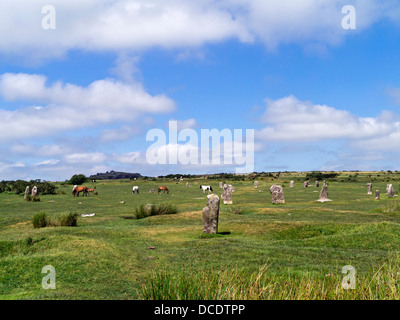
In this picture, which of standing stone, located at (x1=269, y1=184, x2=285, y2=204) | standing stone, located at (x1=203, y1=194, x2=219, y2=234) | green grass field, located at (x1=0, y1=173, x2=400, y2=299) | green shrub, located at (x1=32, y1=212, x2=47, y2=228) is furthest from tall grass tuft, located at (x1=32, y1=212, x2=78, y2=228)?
standing stone, located at (x1=269, y1=184, x2=285, y2=204)

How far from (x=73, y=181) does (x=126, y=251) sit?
80.1 meters

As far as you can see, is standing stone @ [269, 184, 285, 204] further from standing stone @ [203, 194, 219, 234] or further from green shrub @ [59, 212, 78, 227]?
green shrub @ [59, 212, 78, 227]

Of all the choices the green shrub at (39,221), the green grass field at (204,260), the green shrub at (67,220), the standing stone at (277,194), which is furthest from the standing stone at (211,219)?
the standing stone at (277,194)

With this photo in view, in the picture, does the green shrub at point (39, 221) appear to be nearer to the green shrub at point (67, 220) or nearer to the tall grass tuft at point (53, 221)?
the tall grass tuft at point (53, 221)

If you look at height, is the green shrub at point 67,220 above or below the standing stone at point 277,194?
below

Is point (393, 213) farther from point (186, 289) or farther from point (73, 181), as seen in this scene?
point (73, 181)

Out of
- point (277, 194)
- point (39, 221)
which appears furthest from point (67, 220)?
point (277, 194)

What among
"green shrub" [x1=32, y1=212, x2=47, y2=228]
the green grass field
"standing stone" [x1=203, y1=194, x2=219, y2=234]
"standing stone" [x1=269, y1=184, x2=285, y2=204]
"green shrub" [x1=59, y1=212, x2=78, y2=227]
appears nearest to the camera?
the green grass field

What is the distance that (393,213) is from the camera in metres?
29.4

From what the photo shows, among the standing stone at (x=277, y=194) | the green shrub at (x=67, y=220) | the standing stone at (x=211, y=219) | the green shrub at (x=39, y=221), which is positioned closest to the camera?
the standing stone at (x=211, y=219)

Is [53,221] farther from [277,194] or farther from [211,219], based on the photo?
[277,194]

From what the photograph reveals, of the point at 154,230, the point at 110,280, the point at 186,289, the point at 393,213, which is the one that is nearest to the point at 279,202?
the point at 393,213

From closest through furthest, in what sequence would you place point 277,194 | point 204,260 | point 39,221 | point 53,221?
point 204,260
point 39,221
point 53,221
point 277,194

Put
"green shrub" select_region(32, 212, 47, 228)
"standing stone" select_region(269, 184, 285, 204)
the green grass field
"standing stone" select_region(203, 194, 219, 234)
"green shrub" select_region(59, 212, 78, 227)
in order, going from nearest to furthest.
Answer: the green grass field
"standing stone" select_region(203, 194, 219, 234)
"green shrub" select_region(32, 212, 47, 228)
"green shrub" select_region(59, 212, 78, 227)
"standing stone" select_region(269, 184, 285, 204)
